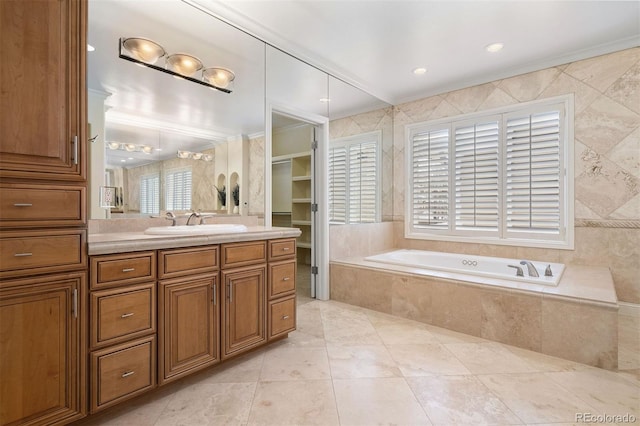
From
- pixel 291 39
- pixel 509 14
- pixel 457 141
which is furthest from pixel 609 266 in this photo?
pixel 291 39

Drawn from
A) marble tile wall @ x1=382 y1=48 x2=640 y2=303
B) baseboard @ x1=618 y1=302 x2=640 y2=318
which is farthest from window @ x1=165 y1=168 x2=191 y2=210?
baseboard @ x1=618 y1=302 x2=640 y2=318

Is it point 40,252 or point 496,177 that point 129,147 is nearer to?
point 40,252

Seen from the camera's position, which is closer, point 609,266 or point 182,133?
point 182,133

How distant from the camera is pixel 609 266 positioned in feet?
9.77

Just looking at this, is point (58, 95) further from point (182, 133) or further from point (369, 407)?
point (369, 407)

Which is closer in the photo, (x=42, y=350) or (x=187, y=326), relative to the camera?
(x=42, y=350)

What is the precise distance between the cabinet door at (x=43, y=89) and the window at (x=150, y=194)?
30.0 inches

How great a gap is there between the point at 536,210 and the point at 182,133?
3525 mm

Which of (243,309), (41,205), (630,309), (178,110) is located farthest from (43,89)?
(630,309)

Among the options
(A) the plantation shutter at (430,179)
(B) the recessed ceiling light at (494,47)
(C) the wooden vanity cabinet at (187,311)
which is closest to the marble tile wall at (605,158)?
(B) the recessed ceiling light at (494,47)

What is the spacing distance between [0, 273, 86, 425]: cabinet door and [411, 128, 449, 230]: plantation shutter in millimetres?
3713

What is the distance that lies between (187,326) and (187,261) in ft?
1.22

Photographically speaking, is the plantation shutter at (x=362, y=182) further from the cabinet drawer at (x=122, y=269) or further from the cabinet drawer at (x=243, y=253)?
the cabinet drawer at (x=122, y=269)

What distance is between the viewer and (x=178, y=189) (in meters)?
2.35
